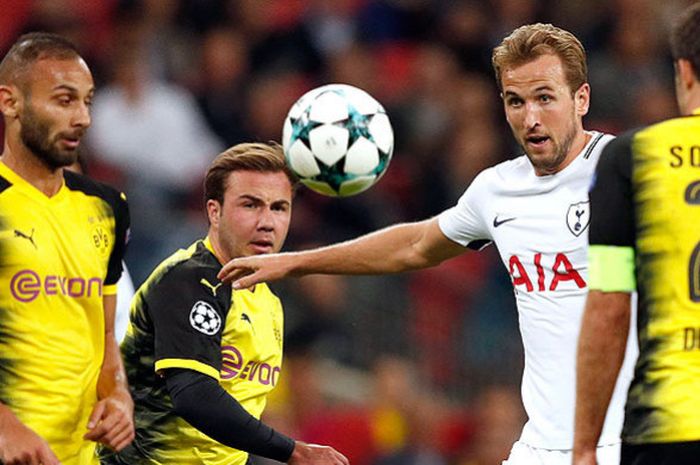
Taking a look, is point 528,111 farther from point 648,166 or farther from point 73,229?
point 73,229

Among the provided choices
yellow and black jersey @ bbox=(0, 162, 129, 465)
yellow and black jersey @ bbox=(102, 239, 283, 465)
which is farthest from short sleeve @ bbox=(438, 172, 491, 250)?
yellow and black jersey @ bbox=(0, 162, 129, 465)

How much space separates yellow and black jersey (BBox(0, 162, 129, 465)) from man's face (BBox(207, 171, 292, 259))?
0.66m

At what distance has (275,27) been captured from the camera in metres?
11.6

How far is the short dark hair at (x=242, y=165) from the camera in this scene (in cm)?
639

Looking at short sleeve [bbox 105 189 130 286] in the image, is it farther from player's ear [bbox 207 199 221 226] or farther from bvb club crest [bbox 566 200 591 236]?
bvb club crest [bbox 566 200 591 236]

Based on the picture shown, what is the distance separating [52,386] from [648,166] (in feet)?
8.92

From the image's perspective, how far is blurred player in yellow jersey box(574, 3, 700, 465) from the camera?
4.18 m

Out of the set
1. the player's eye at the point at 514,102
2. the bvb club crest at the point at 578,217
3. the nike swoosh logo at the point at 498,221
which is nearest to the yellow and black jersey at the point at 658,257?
the bvb club crest at the point at 578,217

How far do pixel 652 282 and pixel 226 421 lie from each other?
7.12 feet

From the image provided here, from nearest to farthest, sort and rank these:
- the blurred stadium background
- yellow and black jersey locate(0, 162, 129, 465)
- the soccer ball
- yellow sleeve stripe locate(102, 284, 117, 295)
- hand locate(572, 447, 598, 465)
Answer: hand locate(572, 447, 598, 465) → yellow and black jersey locate(0, 162, 129, 465) → yellow sleeve stripe locate(102, 284, 117, 295) → the soccer ball → the blurred stadium background

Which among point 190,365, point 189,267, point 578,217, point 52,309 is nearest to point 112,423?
point 190,365

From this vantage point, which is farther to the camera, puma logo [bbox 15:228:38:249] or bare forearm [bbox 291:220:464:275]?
bare forearm [bbox 291:220:464:275]


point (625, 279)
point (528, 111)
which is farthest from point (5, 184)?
point (625, 279)

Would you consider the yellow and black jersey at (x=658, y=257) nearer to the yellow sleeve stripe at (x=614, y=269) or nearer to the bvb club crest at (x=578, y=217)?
the yellow sleeve stripe at (x=614, y=269)
